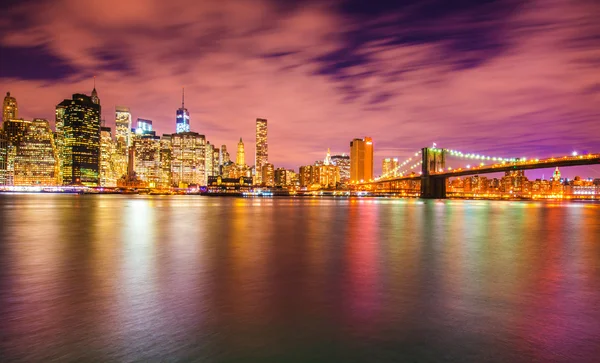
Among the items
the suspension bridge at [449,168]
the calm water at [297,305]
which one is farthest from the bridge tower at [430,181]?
the calm water at [297,305]

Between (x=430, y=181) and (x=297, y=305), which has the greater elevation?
(x=430, y=181)

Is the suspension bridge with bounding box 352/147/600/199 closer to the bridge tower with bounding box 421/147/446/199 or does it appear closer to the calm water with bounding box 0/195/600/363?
the bridge tower with bounding box 421/147/446/199

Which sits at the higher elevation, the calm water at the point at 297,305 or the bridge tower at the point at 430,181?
the bridge tower at the point at 430,181

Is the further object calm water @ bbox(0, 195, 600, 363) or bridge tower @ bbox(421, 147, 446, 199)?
bridge tower @ bbox(421, 147, 446, 199)

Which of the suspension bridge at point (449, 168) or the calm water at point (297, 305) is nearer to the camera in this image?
the calm water at point (297, 305)

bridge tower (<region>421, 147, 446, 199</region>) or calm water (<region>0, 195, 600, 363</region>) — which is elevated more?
bridge tower (<region>421, 147, 446, 199</region>)

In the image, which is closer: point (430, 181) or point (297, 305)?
point (297, 305)

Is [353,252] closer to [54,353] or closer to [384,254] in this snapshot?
[384,254]

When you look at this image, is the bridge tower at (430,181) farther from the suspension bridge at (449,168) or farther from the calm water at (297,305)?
the calm water at (297,305)

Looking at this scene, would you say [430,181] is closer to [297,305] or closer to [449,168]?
[449,168]

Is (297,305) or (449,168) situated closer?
(297,305)

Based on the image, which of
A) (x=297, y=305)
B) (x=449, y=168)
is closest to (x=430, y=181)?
(x=449, y=168)

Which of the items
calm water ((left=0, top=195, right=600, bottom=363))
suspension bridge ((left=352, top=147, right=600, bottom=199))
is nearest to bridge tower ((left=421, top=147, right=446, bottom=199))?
suspension bridge ((left=352, top=147, right=600, bottom=199))

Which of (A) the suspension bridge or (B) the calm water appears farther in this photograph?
(A) the suspension bridge
